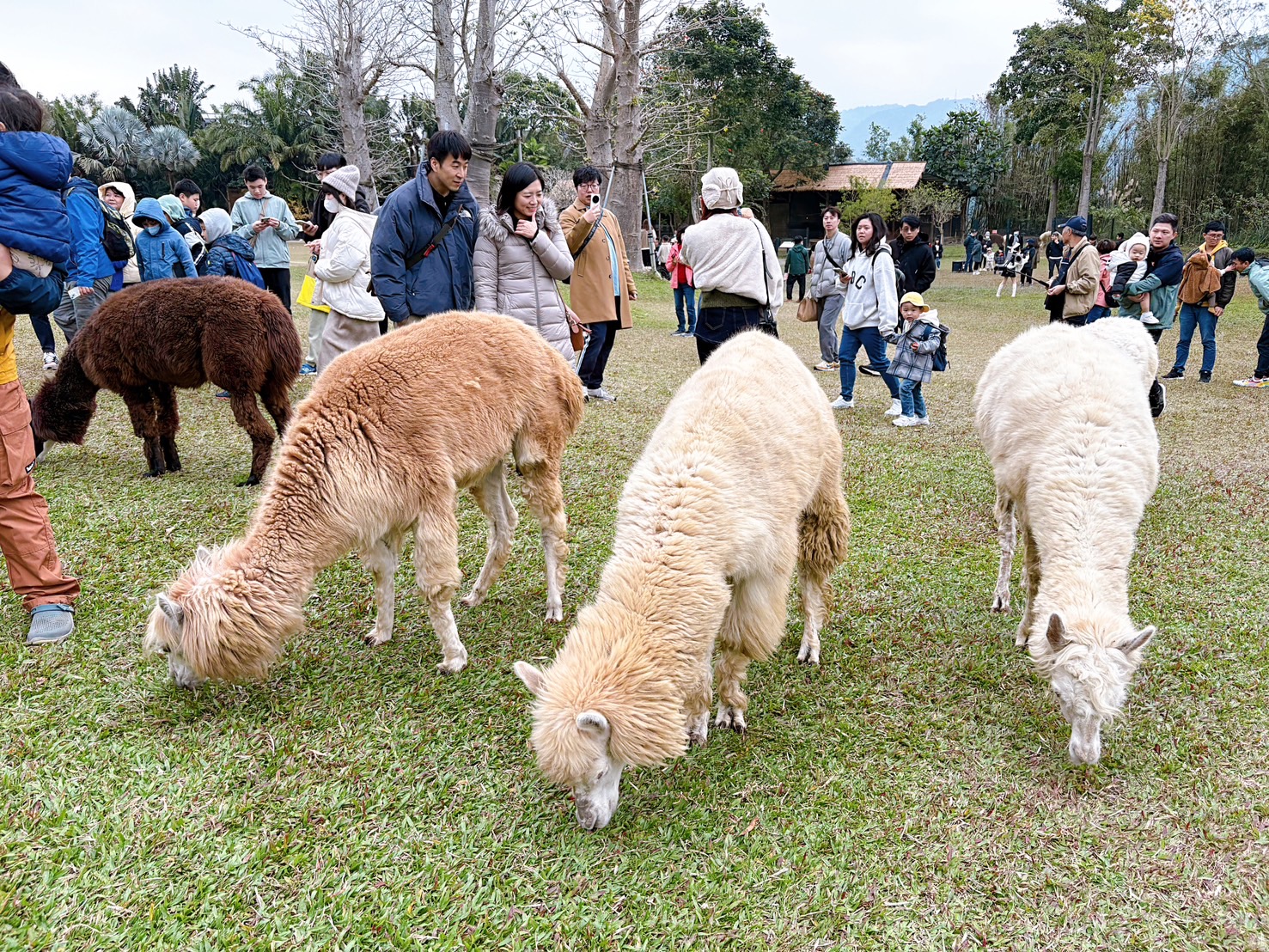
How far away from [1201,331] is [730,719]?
11.7 m

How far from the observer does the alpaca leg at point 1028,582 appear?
151 inches

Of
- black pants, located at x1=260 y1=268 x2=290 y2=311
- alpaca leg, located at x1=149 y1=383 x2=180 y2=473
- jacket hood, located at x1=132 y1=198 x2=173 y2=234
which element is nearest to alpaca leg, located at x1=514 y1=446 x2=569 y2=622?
alpaca leg, located at x1=149 y1=383 x2=180 y2=473

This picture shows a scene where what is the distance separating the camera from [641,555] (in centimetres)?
274

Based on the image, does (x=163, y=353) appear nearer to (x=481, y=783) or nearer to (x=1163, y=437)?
(x=481, y=783)

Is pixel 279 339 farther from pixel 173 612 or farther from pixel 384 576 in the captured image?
pixel 173 612

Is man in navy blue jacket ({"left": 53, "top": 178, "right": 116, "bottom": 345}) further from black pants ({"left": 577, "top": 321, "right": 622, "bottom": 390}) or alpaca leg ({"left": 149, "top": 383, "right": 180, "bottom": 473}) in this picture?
black pants ({"left": 577, "top": 321, "right": 622, "bottom": 390})

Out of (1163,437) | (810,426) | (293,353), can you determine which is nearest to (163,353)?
(293,353)

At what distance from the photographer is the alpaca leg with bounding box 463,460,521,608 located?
4.23 meters

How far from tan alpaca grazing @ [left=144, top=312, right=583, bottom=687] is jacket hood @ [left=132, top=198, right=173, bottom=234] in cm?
607

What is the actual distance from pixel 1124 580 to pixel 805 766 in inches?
61.4

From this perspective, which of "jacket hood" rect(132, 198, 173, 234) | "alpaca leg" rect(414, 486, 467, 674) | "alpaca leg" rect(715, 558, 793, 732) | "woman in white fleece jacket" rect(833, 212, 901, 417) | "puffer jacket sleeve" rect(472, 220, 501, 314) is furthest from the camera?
"woman in white fleece jacket" rect(833, 212, 901, 417)

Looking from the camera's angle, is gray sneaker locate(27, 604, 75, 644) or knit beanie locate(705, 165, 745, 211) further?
knit beanie locate(705, 165, 745, 211)

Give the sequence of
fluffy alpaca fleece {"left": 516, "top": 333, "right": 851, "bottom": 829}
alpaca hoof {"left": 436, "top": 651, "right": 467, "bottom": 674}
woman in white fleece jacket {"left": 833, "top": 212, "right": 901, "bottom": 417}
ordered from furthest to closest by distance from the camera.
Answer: woman in white fleece jacket {"left": 833, "top": 212, "right": 901, "bottom": 417} → alpaca hoof {"left": 436, "top": 651, "right": 467, "bottom": 674} → fluffy alpaca fleece {"left": 516, "top": 333, "right": 851, "bottom": 829}

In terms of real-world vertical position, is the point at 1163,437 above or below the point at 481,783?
above
